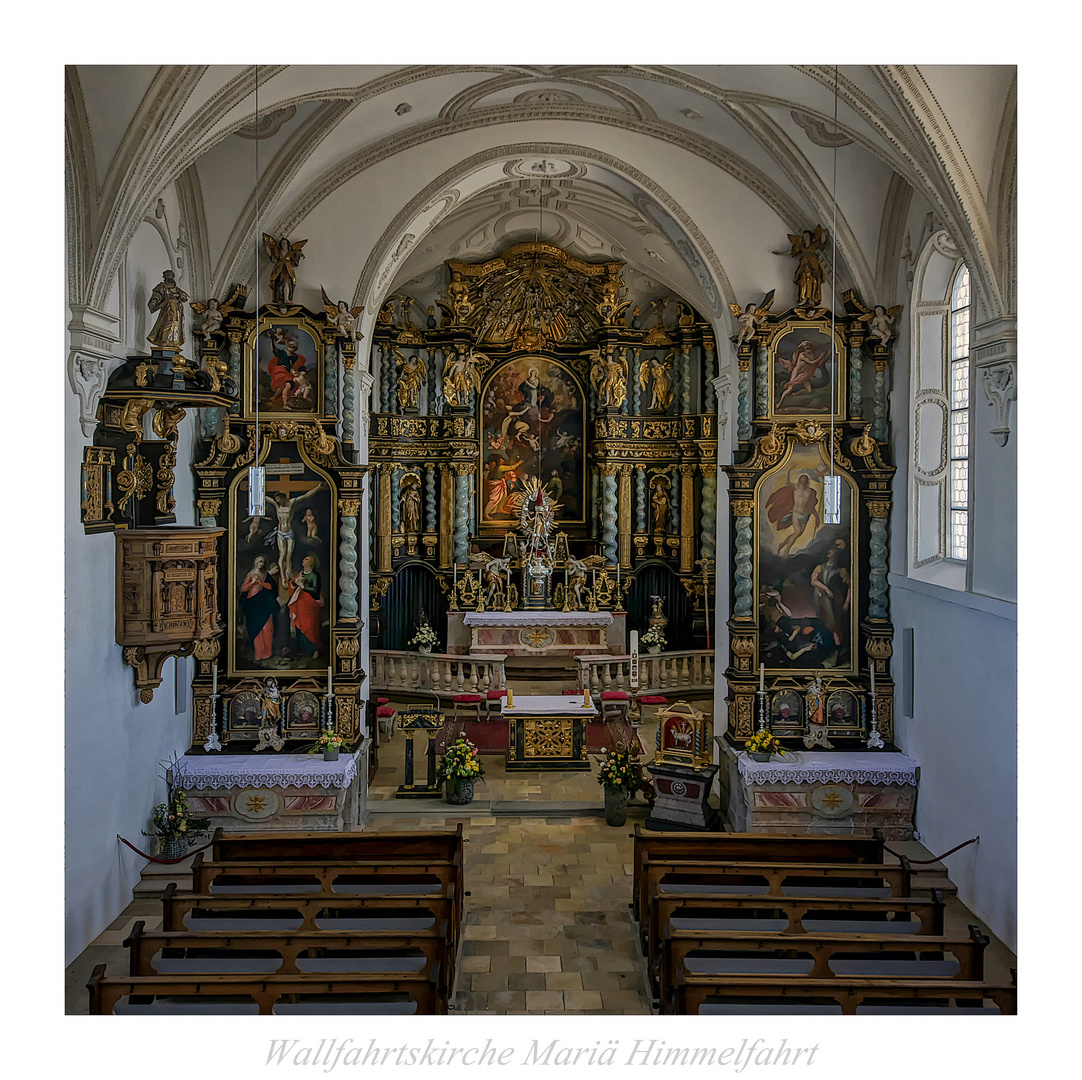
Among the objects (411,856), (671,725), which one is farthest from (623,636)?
(411,856)

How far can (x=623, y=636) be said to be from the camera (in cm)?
2109

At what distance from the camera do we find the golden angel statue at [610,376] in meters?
21.8

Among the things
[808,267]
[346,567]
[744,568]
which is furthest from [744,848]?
[808,267]

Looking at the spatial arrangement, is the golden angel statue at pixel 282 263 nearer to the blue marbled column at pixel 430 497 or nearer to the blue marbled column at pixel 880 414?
the blue marbled column at pixel 880 414

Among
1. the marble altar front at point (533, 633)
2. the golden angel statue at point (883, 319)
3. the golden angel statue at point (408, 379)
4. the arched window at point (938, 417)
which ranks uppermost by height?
the golden angel statue at point (408, 379)

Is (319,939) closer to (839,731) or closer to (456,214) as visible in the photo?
(839,731)

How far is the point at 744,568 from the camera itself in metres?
13.3

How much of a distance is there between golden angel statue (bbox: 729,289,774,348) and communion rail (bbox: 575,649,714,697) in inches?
334

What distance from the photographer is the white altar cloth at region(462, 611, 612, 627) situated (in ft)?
66.5

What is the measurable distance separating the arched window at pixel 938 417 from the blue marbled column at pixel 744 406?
2.22m

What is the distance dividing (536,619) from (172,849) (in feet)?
33.7

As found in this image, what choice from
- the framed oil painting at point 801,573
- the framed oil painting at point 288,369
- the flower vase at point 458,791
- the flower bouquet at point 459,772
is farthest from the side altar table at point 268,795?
the framed oil painting at point 801,573

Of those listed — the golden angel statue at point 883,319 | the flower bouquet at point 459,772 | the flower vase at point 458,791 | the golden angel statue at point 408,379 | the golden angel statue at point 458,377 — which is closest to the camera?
the golden angel statue at point 883,319

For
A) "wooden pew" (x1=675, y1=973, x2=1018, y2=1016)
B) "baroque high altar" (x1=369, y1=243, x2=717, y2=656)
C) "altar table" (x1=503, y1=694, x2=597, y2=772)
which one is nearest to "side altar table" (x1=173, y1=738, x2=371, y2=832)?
"altar table" (x1=503, y1=694, x2=597, y2=772)
